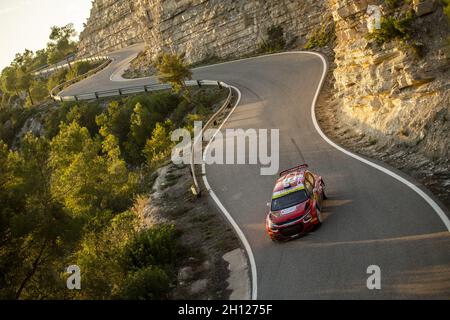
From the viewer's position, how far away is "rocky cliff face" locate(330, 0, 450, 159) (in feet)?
57.4

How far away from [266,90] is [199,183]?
1409 cm

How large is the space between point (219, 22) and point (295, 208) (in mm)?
39357

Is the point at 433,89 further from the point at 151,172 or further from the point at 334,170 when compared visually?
the point at 151,172

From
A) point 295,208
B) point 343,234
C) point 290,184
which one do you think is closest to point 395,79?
point 290,184

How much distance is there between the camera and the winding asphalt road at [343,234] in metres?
12.0

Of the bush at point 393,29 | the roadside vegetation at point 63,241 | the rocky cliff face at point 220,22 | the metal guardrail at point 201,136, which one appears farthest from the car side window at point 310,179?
the rocky cliff face at point 220,22

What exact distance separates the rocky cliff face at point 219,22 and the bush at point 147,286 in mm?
33111

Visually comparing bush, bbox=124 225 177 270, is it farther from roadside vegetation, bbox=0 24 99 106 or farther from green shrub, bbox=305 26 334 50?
roadside vegetation, bbox=0 24 99 106

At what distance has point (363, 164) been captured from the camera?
1892cm

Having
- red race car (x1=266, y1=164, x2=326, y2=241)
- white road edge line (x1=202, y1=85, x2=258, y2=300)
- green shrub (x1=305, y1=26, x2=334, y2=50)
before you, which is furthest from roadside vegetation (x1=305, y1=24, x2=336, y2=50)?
red race car (x1=266, y1=164, x2=326, y2=241)

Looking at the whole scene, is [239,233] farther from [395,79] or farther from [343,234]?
[395,79]

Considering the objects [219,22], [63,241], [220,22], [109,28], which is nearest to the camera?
[63,241]

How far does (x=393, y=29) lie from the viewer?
19781 mm

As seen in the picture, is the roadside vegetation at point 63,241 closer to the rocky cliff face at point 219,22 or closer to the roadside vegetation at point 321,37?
the roadside vegetation at point 321,37
